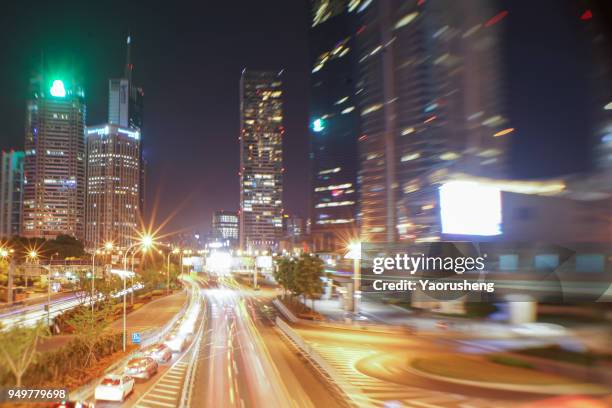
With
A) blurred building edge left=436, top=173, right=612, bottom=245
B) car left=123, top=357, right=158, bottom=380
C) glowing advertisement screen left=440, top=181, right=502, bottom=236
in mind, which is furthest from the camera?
blurred building edge left=436, top=173, right=612, bottom=245

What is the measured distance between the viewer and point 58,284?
60.9 m

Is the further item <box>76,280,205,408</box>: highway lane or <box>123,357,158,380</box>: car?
<box>123,357,158,380</box>: car

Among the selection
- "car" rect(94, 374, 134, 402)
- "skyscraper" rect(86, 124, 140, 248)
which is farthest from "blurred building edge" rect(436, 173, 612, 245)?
"skyscraper" rect(86, 124, 140, 248)

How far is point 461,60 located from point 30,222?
152143 mm

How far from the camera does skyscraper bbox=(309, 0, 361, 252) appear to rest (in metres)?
136

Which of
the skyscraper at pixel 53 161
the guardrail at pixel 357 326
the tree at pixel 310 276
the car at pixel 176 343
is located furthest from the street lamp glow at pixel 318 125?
the car at pixel 176 343

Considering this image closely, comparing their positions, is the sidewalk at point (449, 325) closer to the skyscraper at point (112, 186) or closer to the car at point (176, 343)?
the car at point (176, 343)

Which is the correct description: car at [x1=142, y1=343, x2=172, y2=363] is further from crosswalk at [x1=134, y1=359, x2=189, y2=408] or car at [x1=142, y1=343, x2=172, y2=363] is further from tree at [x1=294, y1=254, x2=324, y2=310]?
tree at [x1=294, y1=254, x2=324, y2=310]

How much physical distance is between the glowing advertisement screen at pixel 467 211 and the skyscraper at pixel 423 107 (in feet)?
45.2

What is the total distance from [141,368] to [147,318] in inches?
857

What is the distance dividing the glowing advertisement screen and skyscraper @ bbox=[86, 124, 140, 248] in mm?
158736

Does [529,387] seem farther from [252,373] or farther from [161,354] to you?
[161,354]

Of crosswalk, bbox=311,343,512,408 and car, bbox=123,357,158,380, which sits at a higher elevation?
car, bbox=123,357,158,380

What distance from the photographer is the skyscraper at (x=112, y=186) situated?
176500 millimetres
